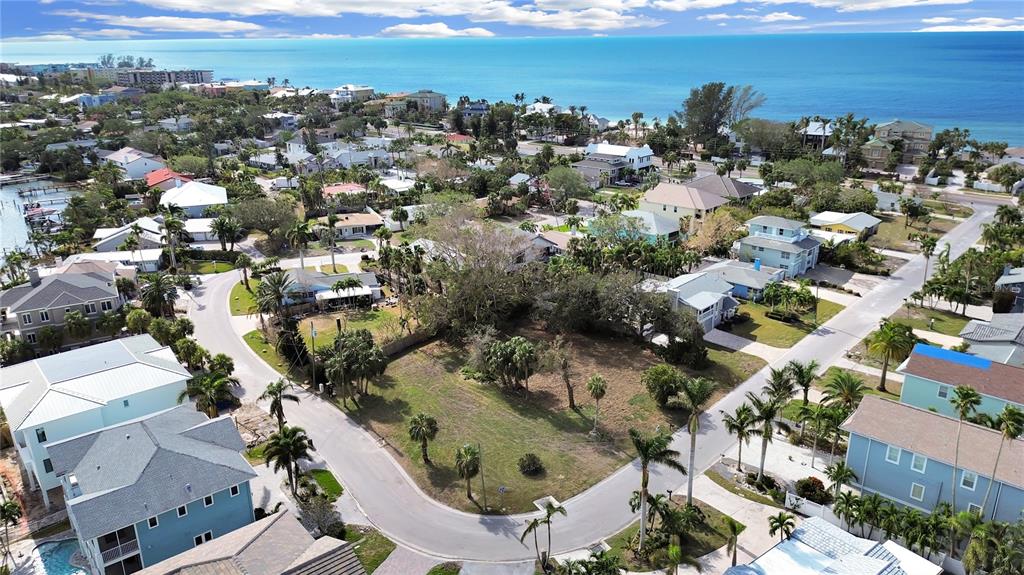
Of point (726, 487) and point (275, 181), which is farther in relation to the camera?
point (275, 181)

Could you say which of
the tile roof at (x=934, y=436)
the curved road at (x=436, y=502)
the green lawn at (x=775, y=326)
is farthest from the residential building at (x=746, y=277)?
the tile roof at (x=934, y=436)

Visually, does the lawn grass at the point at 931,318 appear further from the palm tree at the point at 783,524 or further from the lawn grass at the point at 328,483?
the lawn grass at the point at 328,483

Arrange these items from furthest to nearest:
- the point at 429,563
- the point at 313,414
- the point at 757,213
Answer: the point at 757,213 → the point at 313,414 → the point at 429,563

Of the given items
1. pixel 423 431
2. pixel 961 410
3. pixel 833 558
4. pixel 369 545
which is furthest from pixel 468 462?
pixel 961 410

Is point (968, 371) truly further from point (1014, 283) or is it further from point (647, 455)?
point (1014, 283)

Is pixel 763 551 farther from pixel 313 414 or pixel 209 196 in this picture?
pixel 209 196

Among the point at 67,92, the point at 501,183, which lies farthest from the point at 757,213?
the point at 67,92
